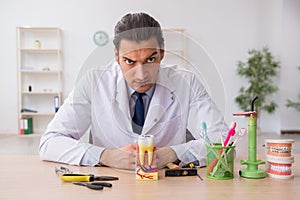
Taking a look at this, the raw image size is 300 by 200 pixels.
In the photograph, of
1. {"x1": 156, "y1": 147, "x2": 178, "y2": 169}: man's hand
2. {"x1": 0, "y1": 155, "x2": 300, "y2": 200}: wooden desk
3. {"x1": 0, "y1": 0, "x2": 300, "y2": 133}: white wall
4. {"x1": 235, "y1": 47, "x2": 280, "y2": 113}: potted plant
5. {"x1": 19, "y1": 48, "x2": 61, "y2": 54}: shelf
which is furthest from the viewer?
{"x1": 0, "y1": 0, "x2": 300, "y2": 133}: white wall

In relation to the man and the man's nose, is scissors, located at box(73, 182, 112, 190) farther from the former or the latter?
the man's nose

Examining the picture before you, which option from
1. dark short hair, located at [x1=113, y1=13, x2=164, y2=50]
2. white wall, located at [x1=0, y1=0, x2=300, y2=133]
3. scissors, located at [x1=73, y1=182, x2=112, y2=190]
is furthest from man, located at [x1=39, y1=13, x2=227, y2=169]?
white wall, located at [x1=0, y1=0, x2=300, y2=133]

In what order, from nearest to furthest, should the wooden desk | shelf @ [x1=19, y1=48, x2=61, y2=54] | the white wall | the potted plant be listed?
the wooden desk < the potted plant < shelf @ [x1=19, y1=48, x2=61, y2=54] < the white wall

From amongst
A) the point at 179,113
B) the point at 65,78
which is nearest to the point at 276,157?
the point at 179,113

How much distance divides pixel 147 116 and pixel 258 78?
4.47 metres

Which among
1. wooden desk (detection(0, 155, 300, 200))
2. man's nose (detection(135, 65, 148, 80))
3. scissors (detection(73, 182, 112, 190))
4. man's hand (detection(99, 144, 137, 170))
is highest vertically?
man's nose (detection(135, 65, 148, 80))

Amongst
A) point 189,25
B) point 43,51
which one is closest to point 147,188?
point 189,25

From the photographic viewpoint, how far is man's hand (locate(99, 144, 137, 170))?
933mm

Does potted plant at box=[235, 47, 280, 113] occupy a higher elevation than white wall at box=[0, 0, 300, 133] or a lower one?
lower

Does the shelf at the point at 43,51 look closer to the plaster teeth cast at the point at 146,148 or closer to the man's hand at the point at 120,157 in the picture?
the man's hand at the point at 120,157

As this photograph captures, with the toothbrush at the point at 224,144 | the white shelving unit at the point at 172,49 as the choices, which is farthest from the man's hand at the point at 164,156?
the white shelving unit at the point at 172,49

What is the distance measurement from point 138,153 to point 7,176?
35 cm

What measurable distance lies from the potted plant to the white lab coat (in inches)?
168

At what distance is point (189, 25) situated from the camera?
534 centimetres
